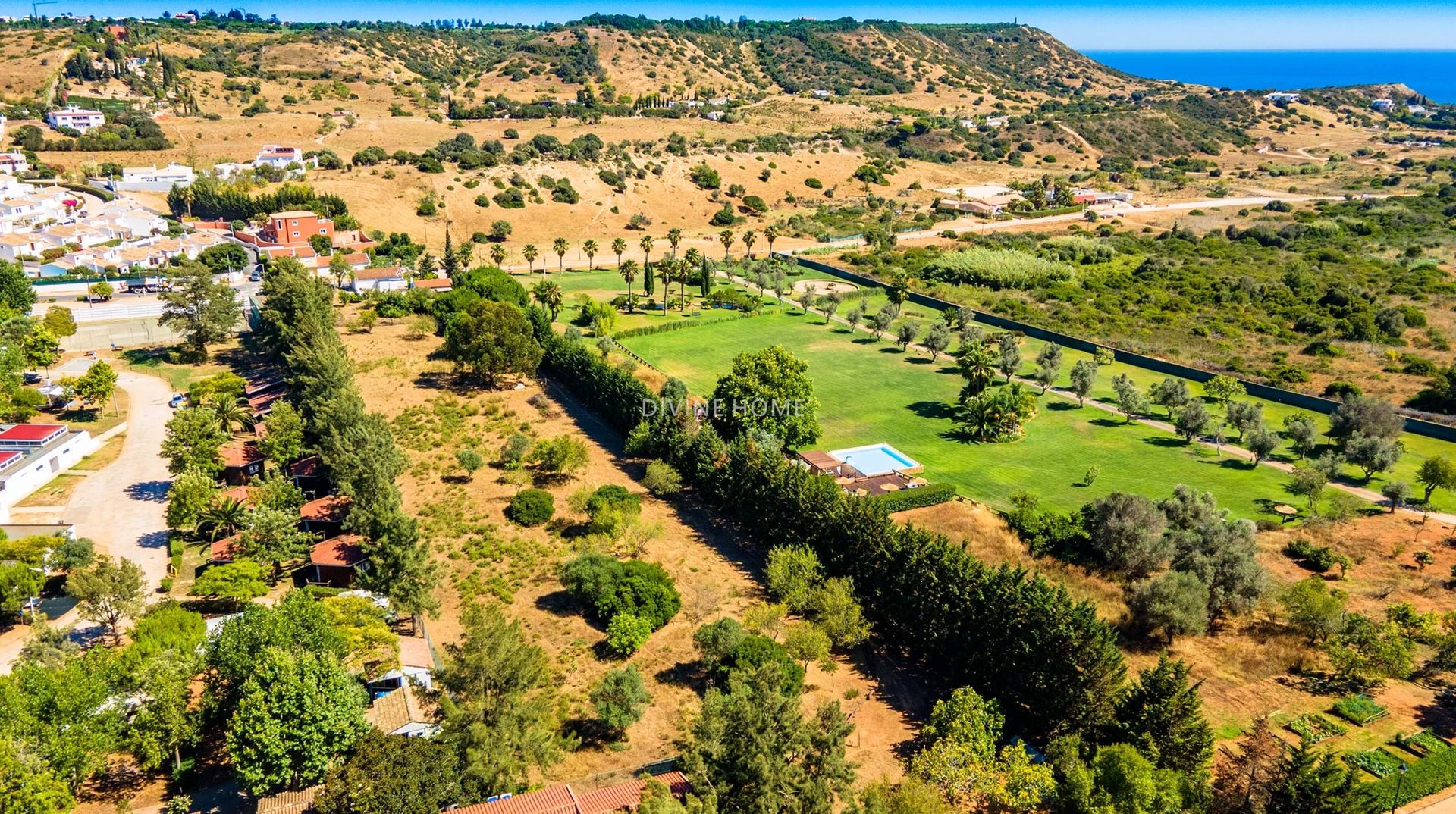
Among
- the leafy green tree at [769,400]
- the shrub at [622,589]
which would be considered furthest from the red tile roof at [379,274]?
the shrub at [622,589]

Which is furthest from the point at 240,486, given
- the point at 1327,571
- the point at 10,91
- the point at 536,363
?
the point at 10,91

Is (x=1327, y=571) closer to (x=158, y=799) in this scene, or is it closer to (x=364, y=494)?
(x=364, y=494)

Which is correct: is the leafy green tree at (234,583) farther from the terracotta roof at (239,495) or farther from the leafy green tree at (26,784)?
the leafy green tree at (26,784)

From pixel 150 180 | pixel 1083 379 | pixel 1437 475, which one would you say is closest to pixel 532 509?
pixel 1083 379

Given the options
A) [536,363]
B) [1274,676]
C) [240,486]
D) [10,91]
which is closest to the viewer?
[1274,676]

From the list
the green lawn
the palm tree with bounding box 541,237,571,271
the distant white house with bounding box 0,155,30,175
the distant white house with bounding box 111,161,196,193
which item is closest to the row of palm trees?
the palm tree with bounding box 541,237,571,271
